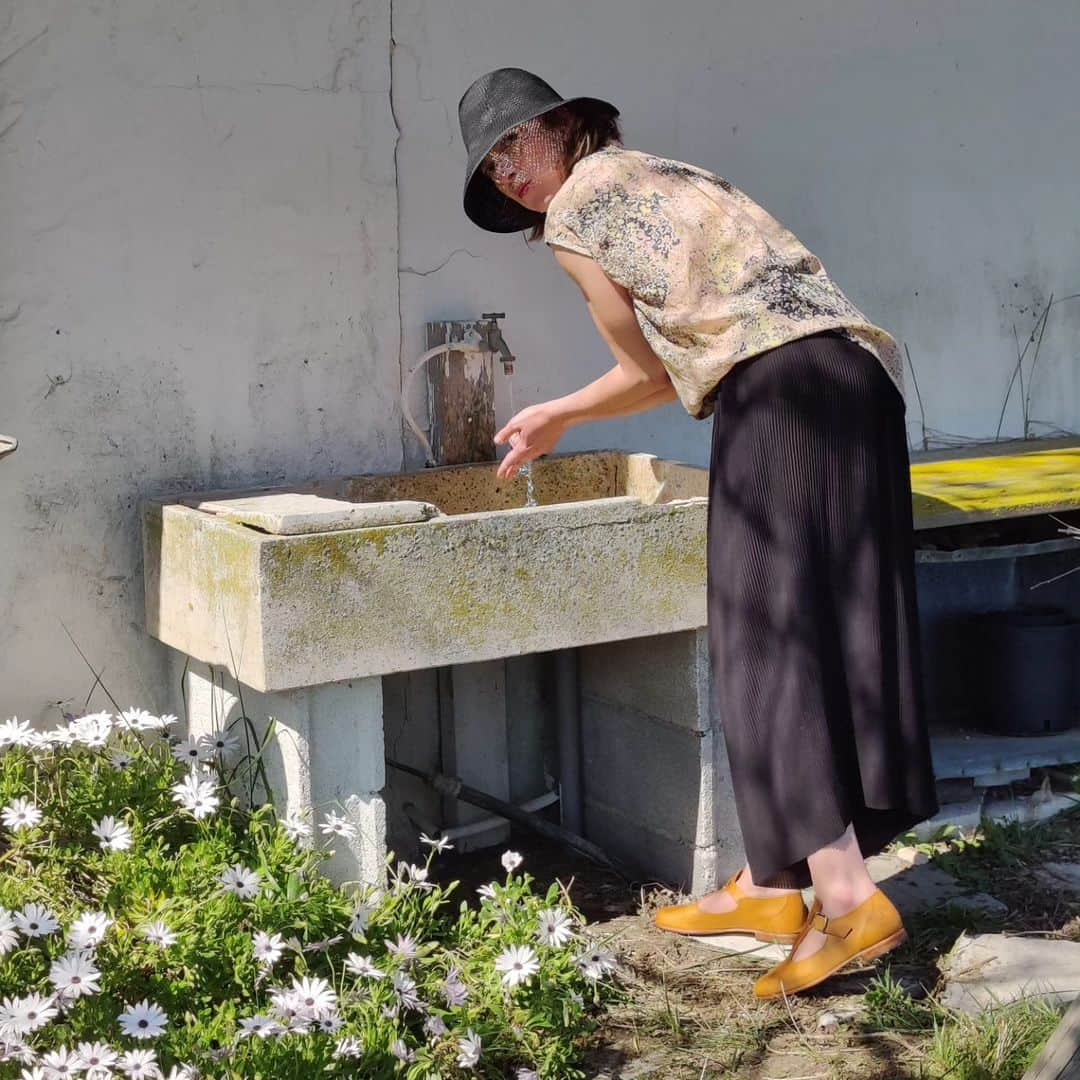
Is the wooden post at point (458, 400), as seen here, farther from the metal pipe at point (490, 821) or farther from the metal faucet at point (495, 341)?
the metal pipe at point (490, 821)

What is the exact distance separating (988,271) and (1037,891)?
8.31ft

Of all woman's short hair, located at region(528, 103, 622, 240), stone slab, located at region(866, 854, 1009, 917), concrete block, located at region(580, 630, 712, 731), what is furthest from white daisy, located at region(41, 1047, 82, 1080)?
stone slab, located at region(866, 854, 1009, 917)

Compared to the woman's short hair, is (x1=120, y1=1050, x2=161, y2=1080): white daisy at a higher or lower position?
lower

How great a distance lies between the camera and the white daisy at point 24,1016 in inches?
97.8

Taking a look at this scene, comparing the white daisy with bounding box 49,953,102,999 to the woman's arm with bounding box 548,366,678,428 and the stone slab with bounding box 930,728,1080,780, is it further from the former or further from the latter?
the stone slab with bounding box 930,728,1080,780

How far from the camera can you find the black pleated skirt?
10.4ft

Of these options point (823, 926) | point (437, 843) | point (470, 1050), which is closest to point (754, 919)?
point (823, 926)

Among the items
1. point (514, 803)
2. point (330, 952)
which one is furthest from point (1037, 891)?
point (330, 952)

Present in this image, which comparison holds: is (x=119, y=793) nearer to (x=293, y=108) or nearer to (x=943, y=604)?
(x=293, y=108)

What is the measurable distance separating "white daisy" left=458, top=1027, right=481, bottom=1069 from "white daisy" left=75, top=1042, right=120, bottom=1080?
24.5 inches

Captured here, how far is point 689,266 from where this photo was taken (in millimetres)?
3143

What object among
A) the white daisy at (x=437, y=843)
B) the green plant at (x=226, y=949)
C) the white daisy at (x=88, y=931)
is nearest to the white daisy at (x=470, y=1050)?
the green plant at (x=226, y=949)

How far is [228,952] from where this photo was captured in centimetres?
296

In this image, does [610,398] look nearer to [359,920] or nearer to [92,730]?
[359,920]
